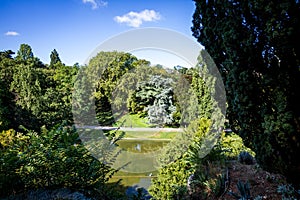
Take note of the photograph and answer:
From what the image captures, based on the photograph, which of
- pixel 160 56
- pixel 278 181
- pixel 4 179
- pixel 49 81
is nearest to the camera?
pixel 4 179

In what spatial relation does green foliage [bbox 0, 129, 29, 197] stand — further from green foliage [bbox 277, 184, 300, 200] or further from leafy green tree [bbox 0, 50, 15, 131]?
leafy green tree [bbox 0, 50, 15, 131]

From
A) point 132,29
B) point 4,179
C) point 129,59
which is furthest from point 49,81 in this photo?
point 4,179

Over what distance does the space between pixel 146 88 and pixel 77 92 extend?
181 inches

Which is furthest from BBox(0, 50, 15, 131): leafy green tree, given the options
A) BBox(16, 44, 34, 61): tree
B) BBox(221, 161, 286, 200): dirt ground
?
BBox(16, 44, 34, 61): tree

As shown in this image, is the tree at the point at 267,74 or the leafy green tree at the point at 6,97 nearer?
the tree at the point at 267,74

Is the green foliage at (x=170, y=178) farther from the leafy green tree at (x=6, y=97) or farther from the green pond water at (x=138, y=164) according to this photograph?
the leafy green tree at (x=6, y=97)

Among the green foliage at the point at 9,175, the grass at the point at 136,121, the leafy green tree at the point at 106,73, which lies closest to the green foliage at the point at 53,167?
the green foliage at the point at 9,175

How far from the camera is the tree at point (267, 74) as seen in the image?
2.37 metres

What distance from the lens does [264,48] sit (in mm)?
2691

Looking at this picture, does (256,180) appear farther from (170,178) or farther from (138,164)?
(138,164)

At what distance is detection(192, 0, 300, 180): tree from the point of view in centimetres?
237

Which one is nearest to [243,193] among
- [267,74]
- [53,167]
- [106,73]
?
[267,74]

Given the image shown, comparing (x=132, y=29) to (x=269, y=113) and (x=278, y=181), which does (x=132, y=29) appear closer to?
(x=269, y=113)

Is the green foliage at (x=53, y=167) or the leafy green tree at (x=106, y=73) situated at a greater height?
the leafy green tree at (x=106, y=73)
